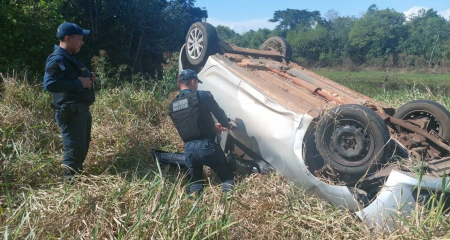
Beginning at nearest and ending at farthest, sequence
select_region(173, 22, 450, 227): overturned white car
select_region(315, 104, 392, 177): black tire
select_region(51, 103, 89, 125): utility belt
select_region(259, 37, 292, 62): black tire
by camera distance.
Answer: select_region(173, 22, 450, 227): overturned white car, select_region(315, 104, 392, 177): black tire, select_region(51, 103, 89, 125): utility belt, select_region(259, 37, 292, 62): black tire

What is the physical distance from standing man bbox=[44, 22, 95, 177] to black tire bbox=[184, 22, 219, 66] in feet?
5.60

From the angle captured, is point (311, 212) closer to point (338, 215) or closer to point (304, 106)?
point (338, 215)

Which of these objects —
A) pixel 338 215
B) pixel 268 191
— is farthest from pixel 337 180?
pixel 268 191

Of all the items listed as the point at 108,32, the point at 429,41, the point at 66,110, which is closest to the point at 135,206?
the point at 66,110

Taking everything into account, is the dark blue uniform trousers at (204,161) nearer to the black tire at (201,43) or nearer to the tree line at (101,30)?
the black tire at (201,43)

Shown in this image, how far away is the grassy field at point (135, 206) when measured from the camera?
7.68 feet

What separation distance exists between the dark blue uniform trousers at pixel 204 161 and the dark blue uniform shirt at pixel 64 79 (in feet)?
3.66

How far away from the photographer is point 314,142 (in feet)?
Result: 10.3

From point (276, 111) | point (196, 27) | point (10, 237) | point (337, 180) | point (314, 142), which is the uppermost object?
point (196, 27)

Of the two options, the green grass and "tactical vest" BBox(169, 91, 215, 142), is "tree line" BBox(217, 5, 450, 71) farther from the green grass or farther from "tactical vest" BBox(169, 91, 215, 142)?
"tactical vest" BBox(169, 91, 215, 142)

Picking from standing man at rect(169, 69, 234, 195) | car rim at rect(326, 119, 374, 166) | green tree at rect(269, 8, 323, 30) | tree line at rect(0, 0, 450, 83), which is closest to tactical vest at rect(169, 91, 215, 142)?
standing man at rect(169, 69, 234, 195)

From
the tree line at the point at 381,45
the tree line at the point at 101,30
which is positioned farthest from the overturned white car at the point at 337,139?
the tree line at the point at 381,45

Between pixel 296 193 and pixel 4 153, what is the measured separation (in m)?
2.83

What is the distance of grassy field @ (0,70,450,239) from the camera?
2.34 meters
